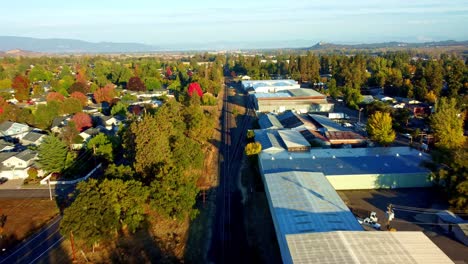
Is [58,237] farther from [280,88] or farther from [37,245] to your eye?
[280,88]

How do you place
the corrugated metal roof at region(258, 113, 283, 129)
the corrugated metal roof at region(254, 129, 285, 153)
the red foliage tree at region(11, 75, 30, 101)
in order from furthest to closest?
the red foliage tree at region(11, 75, 30, 101)
the corrugated metal roof at region(258, 113, 283, 129)
the corrugated metal roof at region(254, 129, 285, 153)

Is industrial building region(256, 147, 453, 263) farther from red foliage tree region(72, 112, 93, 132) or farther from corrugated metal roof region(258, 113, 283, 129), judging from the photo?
red foliage tree region(72, 112, 93, 132)

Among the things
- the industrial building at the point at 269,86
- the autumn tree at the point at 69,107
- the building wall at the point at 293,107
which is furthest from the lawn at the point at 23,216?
the industrial building at the point at 269,86

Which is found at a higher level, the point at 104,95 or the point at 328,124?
the point at 104,95

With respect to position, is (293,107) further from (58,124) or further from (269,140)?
(58,124)

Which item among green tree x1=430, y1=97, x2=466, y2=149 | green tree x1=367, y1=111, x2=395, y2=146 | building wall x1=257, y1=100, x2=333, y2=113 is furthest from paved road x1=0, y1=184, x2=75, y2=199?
building wall x1=257, y1=100, x2=333, y2=113

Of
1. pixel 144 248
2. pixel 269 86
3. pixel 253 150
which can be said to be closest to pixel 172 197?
pixel 144 248

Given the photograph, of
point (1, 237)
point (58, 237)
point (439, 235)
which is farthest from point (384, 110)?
point (1, 237)
